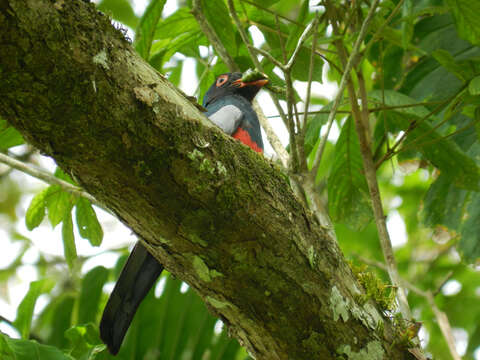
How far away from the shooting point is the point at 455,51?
12.6 feet

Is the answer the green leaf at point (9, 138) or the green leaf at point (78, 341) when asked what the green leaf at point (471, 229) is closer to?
the green leaf at point (78, 341)

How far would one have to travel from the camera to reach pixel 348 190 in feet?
12.0

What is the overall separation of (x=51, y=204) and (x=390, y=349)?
220 cm

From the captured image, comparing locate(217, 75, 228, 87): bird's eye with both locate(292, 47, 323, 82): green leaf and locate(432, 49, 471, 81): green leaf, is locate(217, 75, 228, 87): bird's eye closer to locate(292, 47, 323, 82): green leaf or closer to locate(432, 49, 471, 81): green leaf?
locate(292, 47, 323, 82): green leaf

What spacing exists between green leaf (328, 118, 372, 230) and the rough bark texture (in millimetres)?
1311

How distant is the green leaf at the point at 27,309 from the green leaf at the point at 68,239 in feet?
0.78

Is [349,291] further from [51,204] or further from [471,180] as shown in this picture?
[51,204]

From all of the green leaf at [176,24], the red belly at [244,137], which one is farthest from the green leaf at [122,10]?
the red belly at [244,137]

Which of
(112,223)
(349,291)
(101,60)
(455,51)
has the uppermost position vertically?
(455,51)

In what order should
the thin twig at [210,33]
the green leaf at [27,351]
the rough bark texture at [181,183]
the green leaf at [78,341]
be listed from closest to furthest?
the rough bark texture at [181,183]
the green leaf at [27,351]
the green leaf at [78,341]
the thin twig at [210,33]

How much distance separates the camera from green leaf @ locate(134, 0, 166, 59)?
294cm

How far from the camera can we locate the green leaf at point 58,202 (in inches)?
131

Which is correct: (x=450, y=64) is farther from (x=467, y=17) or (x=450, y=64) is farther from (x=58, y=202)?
(x=58, y=202)

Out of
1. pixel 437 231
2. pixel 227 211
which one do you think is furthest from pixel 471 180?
pixel 227 211
